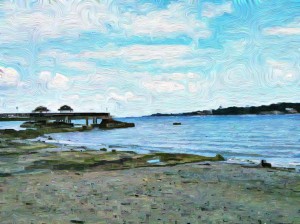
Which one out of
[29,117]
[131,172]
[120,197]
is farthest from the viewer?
[29,117]

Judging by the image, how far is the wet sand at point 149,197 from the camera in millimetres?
9086

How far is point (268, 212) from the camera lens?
31.9ft

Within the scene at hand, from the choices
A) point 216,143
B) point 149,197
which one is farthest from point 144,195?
point 216,143

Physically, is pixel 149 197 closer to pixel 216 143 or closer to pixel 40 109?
pixel 216 143

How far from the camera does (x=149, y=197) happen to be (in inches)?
452

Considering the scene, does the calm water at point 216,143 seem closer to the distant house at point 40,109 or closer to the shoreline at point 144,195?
the shoreline at point 144,195

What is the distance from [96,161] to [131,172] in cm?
533

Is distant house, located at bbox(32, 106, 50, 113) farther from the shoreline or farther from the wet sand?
the wet sand

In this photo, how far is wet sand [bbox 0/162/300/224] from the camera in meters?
9.09

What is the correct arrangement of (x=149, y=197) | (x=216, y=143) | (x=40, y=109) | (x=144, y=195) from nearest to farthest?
(x=149, y=197), (x=144, y=195), (x=216, y=143), (x=40, y=109)

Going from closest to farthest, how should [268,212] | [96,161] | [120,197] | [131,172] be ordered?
[268,212]
[120,197]
[131,172]
[96,161]

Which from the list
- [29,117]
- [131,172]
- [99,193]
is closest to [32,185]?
[99,193]

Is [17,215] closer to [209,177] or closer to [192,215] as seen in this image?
[192,215]

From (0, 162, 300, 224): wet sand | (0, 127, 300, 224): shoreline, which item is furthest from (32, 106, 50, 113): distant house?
(0, 162, 300, 224): wet sand
